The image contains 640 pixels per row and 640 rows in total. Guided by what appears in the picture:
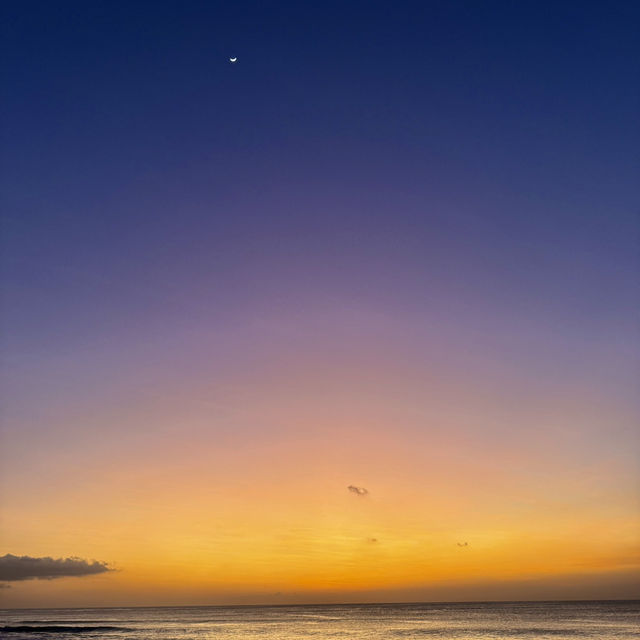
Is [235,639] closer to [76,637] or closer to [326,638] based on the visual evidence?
[326,638]

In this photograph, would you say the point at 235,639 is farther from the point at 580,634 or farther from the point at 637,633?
the point at 637,633

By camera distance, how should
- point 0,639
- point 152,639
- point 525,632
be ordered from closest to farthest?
point 0,639 < point 152,639 < point 525,632

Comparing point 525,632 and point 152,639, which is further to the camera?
point 525,632

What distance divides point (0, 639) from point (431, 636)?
7189cm

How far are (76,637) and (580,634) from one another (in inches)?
3524

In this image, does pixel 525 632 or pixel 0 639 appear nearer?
pixel 0 639

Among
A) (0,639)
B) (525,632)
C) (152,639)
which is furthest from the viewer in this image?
(525,632)

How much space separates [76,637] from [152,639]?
570 inches

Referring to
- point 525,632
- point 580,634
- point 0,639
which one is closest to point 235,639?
point 0,639

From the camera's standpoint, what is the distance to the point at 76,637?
11762 cm

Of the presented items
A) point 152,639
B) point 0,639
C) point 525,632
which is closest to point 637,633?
point 525,632

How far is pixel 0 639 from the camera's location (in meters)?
104

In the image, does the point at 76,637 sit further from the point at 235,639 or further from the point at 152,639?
the point at 235,639

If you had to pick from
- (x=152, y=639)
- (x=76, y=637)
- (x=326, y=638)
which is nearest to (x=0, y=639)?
(x=76, y=637)
